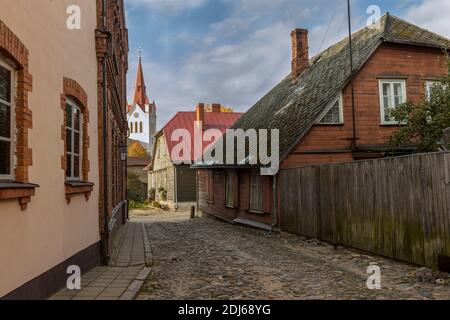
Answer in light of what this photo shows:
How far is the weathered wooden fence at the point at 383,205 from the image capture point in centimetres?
725

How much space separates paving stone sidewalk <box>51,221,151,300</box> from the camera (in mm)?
6031

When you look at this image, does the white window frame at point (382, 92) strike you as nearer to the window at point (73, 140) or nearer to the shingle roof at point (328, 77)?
the shingle roof at point (328, 77)

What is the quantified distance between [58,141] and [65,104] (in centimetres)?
73

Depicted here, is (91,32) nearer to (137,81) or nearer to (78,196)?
(78,196)

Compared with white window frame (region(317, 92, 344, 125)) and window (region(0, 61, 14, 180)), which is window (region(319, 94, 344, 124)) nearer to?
white window frame (region(317, 92, 344, 125))

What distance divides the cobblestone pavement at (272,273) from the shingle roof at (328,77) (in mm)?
4368

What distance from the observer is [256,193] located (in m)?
16.5

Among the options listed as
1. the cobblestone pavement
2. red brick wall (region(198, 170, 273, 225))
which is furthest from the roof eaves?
the cobblestone pavement

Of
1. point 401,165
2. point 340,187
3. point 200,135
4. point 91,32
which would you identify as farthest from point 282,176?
point 200,135

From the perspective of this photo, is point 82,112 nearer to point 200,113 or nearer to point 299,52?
point 299,52

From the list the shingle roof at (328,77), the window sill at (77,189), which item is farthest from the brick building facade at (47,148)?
the shingle roof at (328,77)

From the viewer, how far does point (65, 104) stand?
672cm

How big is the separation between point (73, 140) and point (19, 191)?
2883mm
